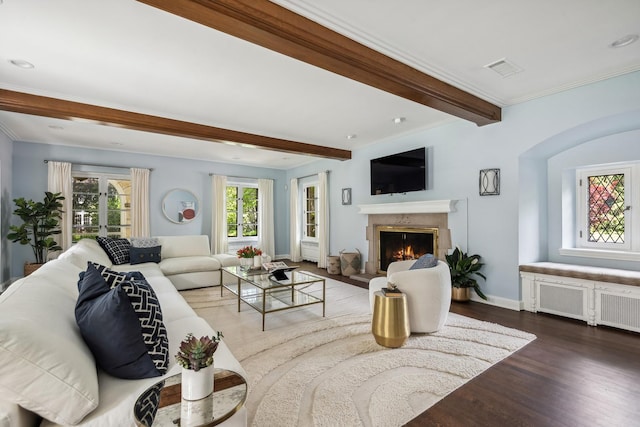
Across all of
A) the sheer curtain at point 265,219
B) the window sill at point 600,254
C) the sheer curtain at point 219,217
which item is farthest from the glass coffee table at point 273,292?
the sheer curtain at point 265,219

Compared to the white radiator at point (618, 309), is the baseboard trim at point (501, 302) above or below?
below

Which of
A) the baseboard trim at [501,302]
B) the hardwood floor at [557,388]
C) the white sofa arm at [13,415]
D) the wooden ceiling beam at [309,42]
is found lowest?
the hardwood floor at [557,388]

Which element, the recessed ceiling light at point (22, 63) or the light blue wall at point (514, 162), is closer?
the recessed ceiling light at point (22, 63)

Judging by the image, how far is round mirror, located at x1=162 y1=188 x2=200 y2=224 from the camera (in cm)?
A: 664

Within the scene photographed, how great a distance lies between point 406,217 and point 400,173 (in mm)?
739

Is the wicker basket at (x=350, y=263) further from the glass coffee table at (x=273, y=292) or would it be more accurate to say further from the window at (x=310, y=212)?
the glass coffee table at (x=273, y=292)

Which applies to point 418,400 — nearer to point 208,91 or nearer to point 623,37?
point 623,37

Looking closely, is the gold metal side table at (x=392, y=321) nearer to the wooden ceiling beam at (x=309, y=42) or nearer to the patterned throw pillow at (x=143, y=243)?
the wooden ceiling beam at (x=309, y=42)

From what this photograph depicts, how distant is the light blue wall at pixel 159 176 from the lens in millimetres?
5312

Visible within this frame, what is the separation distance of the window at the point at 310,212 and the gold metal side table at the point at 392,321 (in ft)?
16.1

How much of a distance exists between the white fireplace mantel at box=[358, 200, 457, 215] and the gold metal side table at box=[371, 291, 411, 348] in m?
2.15

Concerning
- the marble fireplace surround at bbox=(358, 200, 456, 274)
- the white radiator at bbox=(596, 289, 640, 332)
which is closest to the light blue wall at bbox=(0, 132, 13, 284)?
the marble fireplace surround at bbox=(358, 200, 456, 274)

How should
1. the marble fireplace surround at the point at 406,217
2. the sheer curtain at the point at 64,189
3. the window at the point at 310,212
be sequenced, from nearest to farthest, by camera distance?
1. the marble fireplace surround at the point at 406,217
2. the sheer curtain at the point at 64,189
3. the window at the point at 310,212

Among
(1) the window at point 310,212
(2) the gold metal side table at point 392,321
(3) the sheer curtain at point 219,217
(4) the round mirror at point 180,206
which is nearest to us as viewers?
(2) the gold metal side table at point 392,321
